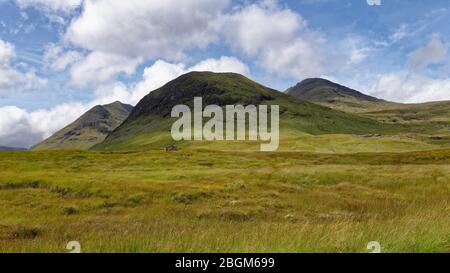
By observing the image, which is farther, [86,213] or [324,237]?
[86,213]

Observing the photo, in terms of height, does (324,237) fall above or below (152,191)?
above

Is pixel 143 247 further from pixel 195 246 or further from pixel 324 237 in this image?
pixel 324 237

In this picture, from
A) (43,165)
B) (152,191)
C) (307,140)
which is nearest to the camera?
(152,191)

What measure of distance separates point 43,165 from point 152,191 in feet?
163

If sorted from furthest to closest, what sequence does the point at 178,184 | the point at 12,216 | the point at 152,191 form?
the point at 178,184, the point at 152,191, the point at 12,216

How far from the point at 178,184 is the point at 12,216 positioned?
62.9ft

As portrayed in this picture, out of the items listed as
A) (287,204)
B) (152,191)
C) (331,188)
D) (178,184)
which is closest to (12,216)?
(152,191)

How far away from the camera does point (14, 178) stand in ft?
184

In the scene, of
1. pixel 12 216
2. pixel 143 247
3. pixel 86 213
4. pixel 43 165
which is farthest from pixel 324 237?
pixel 43 165

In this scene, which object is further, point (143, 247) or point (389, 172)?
point (389, 172)
